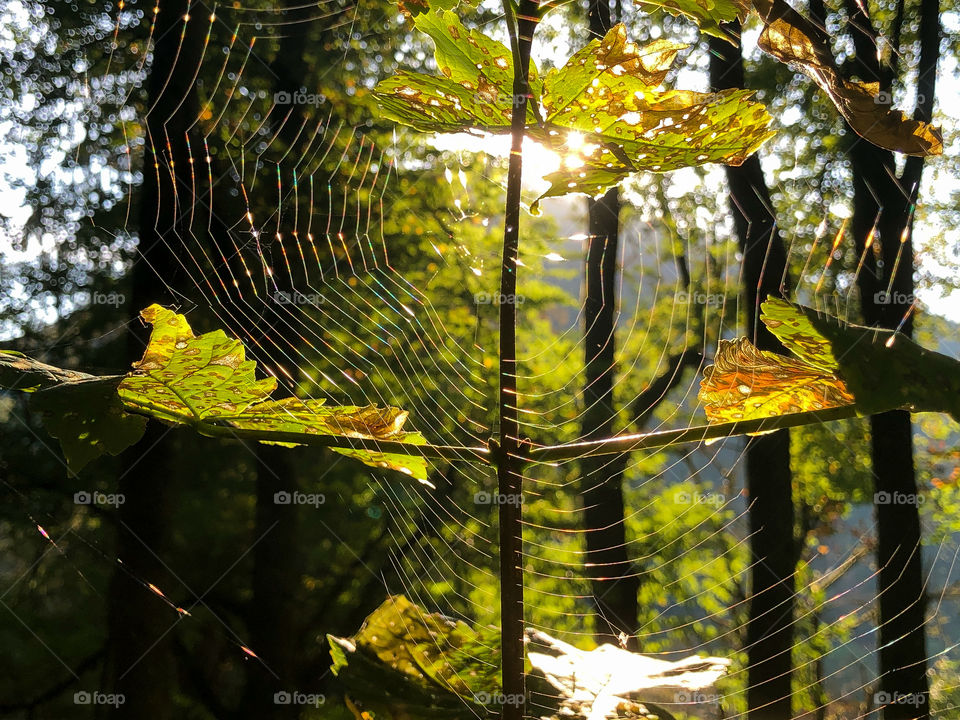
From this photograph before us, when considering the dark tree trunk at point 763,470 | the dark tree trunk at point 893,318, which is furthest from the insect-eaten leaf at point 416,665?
the dark tree trunk at point 763,470

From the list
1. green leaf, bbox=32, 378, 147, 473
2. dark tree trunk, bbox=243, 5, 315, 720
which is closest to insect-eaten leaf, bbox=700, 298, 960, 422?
green leaf, bbox=32, 378, 147, 473

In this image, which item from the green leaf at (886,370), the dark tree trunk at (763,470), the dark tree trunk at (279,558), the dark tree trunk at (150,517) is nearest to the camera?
the green leaf at (886,370)

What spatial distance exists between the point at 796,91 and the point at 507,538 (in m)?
5.43

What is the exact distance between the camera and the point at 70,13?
4188mm

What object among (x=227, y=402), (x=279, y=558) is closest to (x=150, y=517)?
(x=279, y=558)

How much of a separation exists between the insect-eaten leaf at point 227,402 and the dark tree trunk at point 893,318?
3082 millimetres

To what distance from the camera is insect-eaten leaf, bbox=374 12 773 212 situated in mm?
428

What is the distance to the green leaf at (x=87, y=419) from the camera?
382mm

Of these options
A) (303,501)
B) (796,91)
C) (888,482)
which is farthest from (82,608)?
(796,91)

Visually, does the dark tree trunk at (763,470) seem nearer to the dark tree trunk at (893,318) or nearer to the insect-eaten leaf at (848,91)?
the dark tree trunk at (893,318)

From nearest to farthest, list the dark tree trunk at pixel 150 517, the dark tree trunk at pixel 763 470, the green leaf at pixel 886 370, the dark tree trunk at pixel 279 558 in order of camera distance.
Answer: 1. the green leaf at pixel 886 370
2. the dark tree trunk at pixel 150 517
3. the dark tree trunk at pixel 763 470
4. the dark tree trunk at pixel 279 558

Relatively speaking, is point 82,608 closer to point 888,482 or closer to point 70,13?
point 70,13

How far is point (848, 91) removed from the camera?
39 centimetres

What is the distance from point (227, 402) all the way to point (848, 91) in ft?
1.42
